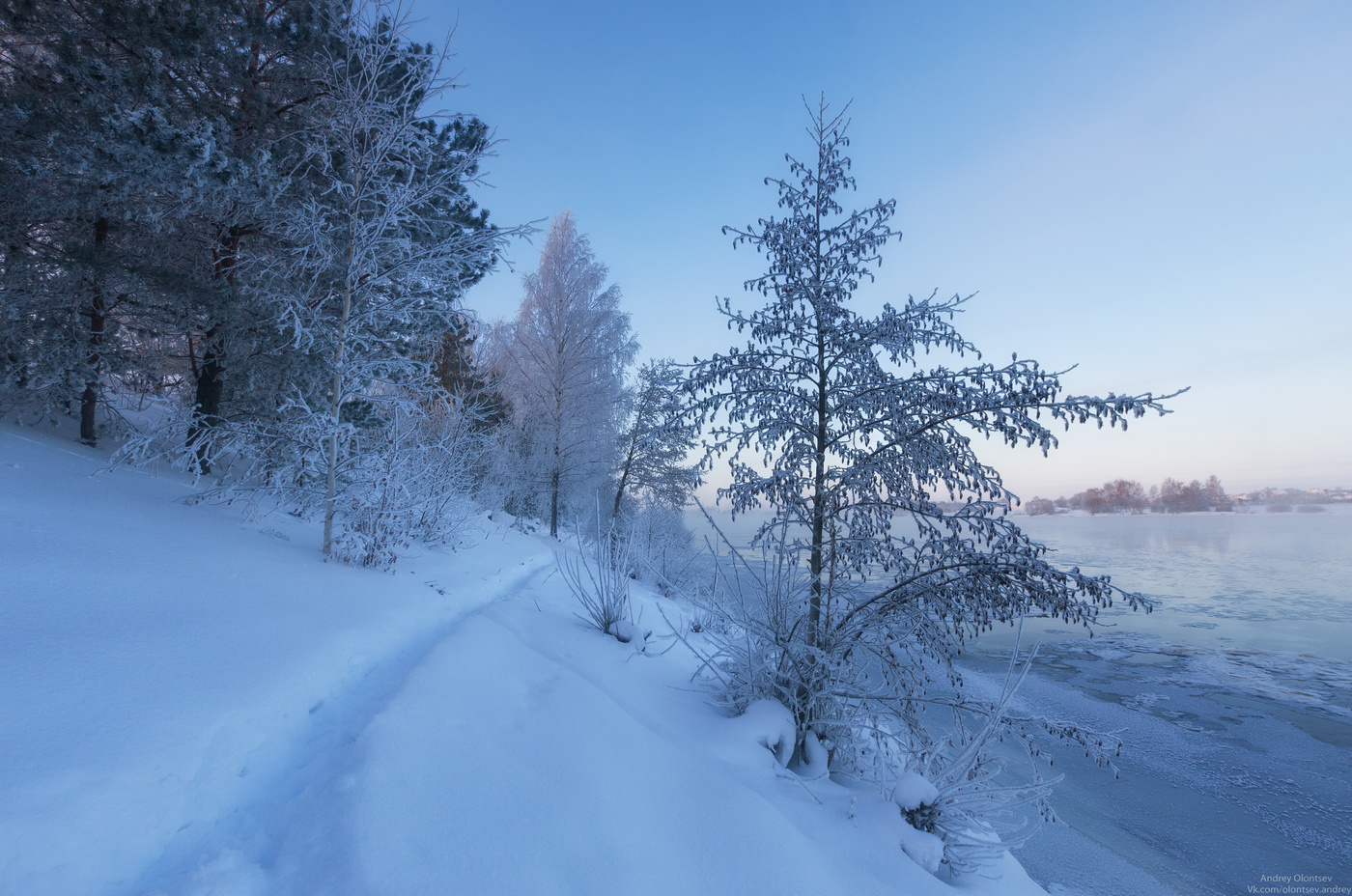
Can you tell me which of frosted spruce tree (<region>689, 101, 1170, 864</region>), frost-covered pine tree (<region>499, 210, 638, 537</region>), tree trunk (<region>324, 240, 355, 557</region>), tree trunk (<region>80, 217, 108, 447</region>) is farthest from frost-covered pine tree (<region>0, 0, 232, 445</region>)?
frost-covered pine tree (<region>499, 210, 638, 537</region>)

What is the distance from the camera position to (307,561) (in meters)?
4.68

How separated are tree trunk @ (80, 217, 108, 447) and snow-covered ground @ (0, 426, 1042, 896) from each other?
4.29m

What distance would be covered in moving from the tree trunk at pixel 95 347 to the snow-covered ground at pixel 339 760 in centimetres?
429

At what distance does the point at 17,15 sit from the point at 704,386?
7979mm

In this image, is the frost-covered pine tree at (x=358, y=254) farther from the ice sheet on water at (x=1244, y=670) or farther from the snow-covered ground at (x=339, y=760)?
the ice sheet on water at (x=1244, y=670)

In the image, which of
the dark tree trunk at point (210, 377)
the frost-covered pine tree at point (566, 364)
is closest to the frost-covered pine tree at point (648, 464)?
the frost-covered pine tree at point (566, 364)

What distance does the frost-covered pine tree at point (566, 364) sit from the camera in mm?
15211

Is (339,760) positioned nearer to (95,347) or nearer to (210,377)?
(210,377)

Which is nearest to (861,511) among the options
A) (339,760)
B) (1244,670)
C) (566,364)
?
(339,760)

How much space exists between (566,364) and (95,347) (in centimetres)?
945

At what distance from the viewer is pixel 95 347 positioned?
684 cm

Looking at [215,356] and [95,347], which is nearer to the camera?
[95,347]

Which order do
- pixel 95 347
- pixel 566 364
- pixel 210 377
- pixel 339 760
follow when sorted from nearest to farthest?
pixel 339 760, pixel 95 347, pixel 210 377, pixel 566 364

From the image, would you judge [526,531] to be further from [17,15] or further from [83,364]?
[17,15]
